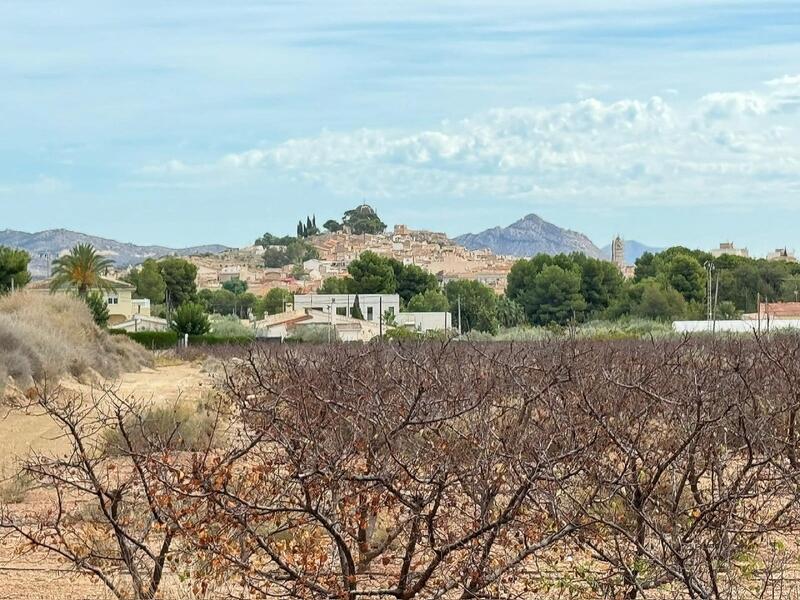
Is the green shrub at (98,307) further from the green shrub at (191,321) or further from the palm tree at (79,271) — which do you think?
the green shrub at (191,321)

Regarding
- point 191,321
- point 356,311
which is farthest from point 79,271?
point 356,311

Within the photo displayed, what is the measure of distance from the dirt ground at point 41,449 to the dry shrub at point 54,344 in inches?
34.9

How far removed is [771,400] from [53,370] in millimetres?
19086

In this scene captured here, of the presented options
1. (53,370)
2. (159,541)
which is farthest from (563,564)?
(53,370)

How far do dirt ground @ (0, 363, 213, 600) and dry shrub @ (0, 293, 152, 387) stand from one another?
0.89 m

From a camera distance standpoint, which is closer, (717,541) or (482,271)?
(717,541)

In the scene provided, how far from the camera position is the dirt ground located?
27.8 ft

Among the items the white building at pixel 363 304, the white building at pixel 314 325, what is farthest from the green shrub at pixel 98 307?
the white building at pixel 363 304

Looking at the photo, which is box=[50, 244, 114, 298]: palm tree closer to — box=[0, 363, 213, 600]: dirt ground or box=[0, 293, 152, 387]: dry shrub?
box=[0, 293, 152, 387]: dry shrub

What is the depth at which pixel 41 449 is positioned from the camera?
17062 mm

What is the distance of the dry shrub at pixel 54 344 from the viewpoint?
26859 mm

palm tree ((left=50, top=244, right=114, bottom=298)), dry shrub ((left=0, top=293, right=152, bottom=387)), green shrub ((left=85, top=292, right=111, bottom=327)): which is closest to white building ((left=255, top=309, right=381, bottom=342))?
palm tree ((left=50, top=244, right=114, bottom=298))

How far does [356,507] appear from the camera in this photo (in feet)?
22.6

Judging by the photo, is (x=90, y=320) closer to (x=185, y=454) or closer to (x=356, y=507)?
(x=185, y=454)
